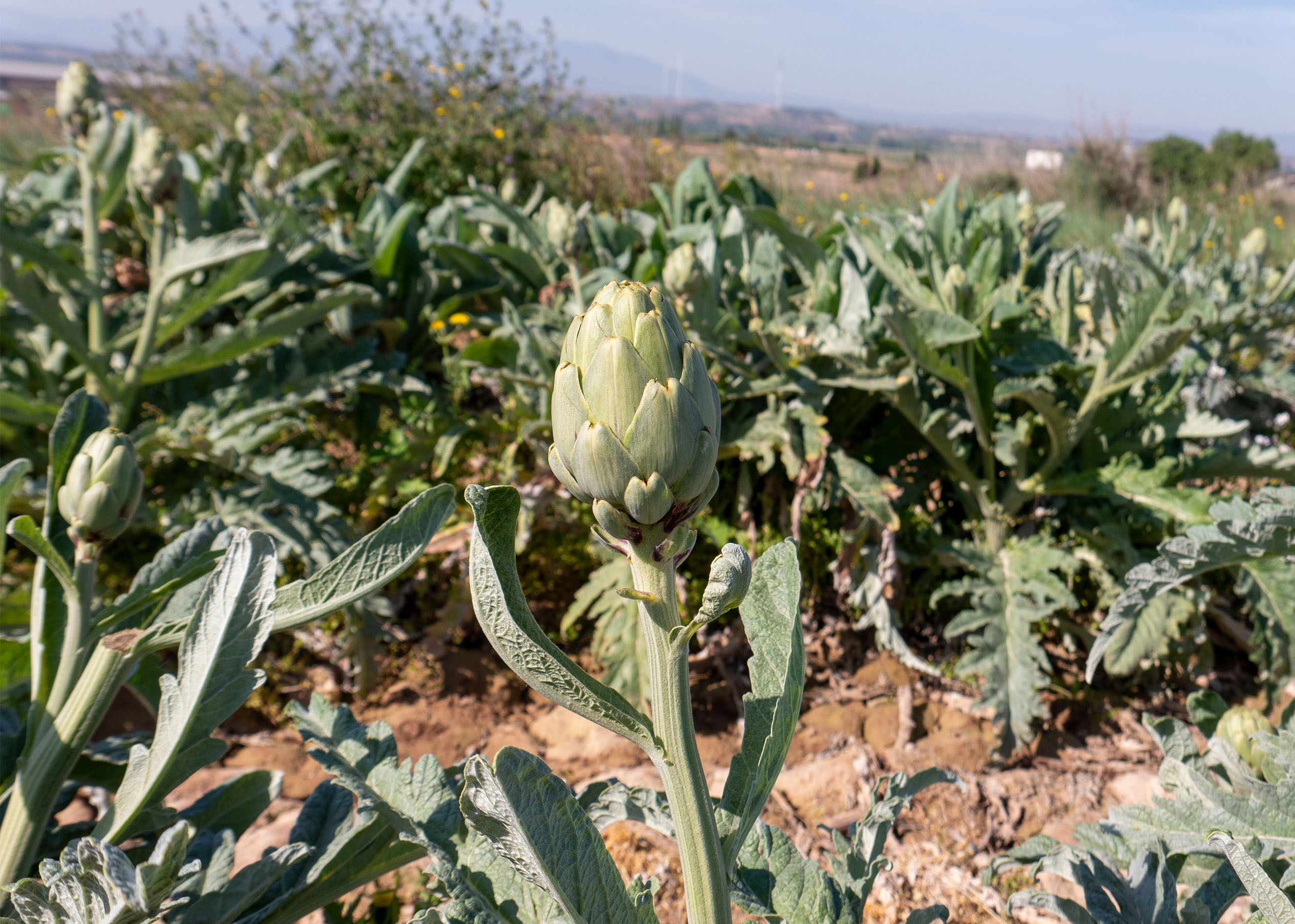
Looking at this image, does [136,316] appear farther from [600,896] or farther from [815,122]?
[815,122]

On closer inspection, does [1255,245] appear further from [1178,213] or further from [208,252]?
[208,252]

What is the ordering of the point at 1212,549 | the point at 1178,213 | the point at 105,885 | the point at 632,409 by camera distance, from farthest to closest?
1. the point at 1178,213
2. the point at 1212,549
3. the point at 105,885
4. the point at 632,409

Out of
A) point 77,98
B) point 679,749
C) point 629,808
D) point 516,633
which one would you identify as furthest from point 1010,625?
point 77,98

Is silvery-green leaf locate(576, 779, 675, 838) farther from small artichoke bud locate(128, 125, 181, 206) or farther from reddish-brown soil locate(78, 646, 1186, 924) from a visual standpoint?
small artichoke bud locate(128, 125, 181, 206)

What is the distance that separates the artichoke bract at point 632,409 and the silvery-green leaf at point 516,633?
3.7 inches

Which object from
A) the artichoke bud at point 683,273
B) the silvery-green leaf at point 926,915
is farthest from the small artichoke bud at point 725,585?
the artichoke bud at point 683,273

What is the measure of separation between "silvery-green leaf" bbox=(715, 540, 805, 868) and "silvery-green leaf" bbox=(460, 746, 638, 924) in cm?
11

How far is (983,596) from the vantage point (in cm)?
192

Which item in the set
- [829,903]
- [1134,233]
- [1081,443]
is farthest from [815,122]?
[829,903]

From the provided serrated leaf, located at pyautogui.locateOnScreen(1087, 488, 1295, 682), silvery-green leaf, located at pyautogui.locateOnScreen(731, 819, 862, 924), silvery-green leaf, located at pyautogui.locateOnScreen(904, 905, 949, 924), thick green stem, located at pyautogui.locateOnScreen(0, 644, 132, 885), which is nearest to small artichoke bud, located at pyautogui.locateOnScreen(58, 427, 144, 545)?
thick green stem, located at pyautogui.locateOnScreen(0, 644, 132, 885)

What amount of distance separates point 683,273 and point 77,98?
173 centimetres

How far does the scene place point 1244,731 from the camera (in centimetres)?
121

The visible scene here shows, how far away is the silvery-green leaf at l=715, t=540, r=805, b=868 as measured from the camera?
740mm

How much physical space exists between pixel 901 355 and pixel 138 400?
2221mm
